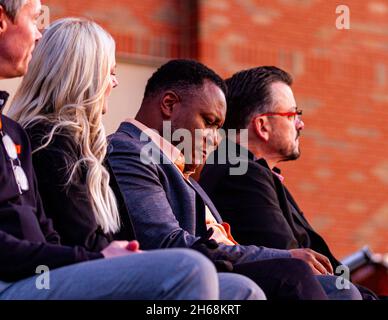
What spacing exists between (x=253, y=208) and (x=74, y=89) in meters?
1.49

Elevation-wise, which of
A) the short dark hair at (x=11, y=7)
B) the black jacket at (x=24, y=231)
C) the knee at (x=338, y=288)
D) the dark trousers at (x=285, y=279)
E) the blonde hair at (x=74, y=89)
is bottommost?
the knee at (x=338, y=288)

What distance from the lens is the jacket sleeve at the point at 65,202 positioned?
400cm

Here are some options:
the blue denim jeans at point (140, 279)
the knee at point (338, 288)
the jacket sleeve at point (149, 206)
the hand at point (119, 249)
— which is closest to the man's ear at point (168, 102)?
the jacket sleeve at point (149, 206)

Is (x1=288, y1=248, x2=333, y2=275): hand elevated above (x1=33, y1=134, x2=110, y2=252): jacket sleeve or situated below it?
below

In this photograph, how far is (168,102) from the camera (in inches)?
208

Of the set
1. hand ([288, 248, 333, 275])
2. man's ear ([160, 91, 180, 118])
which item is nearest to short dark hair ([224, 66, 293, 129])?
man's ear ([160, 91, 180, 118])

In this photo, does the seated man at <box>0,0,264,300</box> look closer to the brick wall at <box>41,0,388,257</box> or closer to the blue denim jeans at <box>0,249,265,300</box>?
the blue denim jeans at <box>0,249,265,300</box>

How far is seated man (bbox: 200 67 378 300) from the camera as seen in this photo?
18.1ft

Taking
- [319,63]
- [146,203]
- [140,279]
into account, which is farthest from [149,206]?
[319,63]

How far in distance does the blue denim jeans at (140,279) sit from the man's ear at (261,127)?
9.37 feet

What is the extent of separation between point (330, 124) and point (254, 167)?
3056 millimetres

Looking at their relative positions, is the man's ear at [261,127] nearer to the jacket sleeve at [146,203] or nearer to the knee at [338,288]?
the knee at [338,288]

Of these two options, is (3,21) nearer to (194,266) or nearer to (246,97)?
(194,266)
